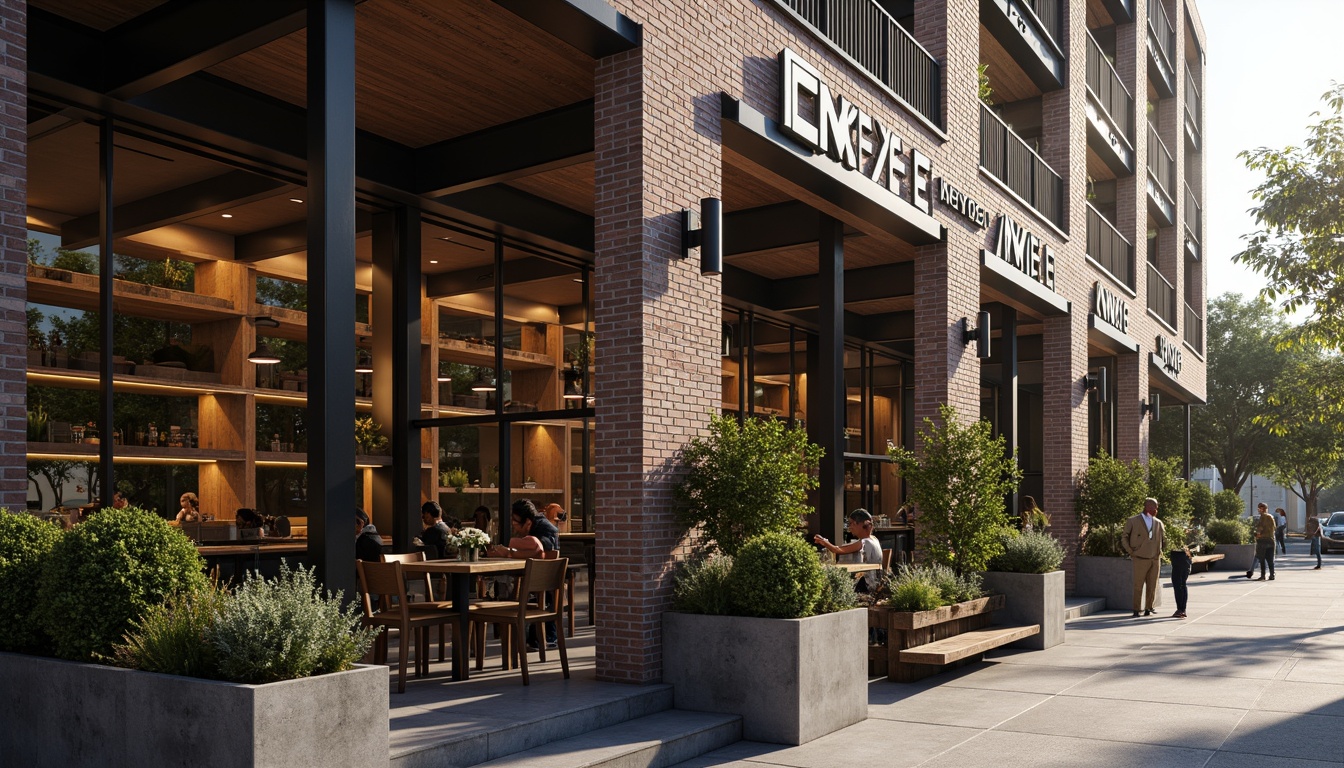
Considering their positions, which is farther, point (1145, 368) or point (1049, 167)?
point (1145, 368)

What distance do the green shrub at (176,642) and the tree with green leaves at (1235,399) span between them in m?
51.3

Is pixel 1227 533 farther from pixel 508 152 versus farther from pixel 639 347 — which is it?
pixel 639 347

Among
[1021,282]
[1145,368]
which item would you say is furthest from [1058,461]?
[1145,368]

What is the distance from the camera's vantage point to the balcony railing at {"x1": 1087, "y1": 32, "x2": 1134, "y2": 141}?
22.8 meters

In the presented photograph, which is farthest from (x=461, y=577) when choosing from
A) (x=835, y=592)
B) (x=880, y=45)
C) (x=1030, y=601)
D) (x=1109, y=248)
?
(x=1109, y=248)

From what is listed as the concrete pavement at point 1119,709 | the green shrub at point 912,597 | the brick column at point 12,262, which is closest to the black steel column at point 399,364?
the green shrub at point 912,597

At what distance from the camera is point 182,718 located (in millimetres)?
5336

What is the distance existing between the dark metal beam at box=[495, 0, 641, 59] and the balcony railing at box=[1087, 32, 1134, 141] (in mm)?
15799

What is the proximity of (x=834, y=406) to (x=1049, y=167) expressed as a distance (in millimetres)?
9563

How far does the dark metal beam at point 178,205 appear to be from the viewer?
1180 cm

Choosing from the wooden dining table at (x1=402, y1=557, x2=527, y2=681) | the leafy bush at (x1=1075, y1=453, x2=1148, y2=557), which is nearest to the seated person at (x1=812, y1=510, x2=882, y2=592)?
the wooden dining table at (x1=402, y1=557, x2=527, y2=681)

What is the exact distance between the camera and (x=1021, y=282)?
17703 millimetres

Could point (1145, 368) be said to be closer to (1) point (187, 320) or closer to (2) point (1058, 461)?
(2) point (1058, 461)

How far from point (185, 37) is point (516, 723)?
5.67 meters
